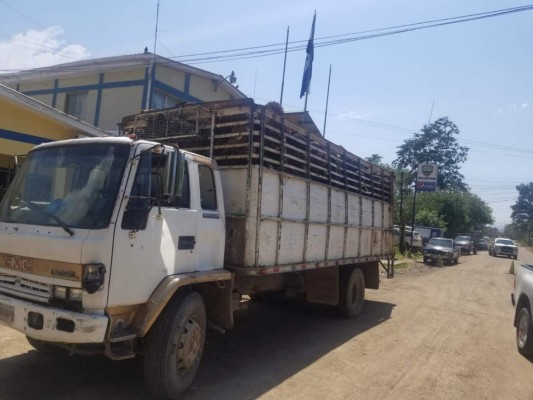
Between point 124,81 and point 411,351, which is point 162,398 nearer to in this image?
point 411,351

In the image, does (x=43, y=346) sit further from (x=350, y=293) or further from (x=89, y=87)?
(x=89, y=87)

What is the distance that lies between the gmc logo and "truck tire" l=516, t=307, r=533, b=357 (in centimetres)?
650

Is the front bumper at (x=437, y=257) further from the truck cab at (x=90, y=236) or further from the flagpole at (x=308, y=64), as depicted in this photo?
the truck cab at (x=90, y=236)

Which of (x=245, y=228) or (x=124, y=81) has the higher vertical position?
(x=124, y=81)

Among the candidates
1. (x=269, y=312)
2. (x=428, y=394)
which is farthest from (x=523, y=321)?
(x=269, y=312)

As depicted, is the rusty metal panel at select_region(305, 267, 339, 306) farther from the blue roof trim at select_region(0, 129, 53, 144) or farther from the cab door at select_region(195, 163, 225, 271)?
the blue roof trim at select_region(0, 129, 53, 144)

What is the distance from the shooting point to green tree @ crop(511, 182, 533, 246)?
93062mm

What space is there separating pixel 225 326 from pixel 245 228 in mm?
1107

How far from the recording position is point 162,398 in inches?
161

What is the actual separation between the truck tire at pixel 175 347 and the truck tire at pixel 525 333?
4882 millimetres

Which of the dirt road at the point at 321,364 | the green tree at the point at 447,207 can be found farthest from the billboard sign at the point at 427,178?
the dirt road at the point at 321,364

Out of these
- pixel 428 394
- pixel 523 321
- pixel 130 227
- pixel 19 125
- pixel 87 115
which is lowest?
pixel 428 394

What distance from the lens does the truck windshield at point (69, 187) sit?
3.74 meters

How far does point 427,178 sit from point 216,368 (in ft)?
112
